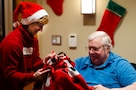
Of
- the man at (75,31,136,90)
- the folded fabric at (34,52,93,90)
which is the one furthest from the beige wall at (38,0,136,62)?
the folded fabric at (34,52,93,90)

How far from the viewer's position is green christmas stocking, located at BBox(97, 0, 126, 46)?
2.75 meters

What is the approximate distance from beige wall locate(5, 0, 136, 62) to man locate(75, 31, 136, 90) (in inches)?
30.9

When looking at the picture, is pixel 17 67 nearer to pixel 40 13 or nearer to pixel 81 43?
pixel 40 13

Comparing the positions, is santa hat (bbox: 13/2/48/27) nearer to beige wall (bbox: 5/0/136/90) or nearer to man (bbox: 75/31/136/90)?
man (bbox: 75/31/136/90)

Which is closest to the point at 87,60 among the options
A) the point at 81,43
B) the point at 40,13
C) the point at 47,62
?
the point at 47,62

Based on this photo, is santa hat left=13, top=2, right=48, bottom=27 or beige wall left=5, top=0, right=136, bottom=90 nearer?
santa hat left=13, top=2, right=48, bottom=27

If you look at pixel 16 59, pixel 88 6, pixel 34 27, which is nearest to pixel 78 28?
pixel 88 6

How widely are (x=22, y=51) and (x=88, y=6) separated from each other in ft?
3.44

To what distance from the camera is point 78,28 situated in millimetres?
2904

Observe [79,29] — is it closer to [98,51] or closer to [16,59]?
[98,51]

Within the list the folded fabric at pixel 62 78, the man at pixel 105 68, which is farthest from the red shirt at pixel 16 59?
the man at pixel 105 68

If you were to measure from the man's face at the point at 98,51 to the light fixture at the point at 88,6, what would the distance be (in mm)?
824

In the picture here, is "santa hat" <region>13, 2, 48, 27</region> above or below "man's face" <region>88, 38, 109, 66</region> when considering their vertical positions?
above

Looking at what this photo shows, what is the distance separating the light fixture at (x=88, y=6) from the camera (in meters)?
2.75
